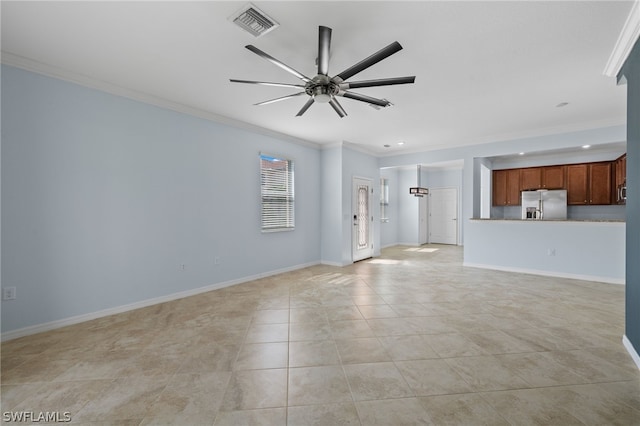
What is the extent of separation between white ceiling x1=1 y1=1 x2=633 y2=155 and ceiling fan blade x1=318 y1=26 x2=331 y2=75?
32cm

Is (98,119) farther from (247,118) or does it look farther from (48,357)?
(48,357)

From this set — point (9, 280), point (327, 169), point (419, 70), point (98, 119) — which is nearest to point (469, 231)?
point (327, 169)

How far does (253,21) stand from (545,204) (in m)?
7.41

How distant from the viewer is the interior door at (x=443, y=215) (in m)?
9.71

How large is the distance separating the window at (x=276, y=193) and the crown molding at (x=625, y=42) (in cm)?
467

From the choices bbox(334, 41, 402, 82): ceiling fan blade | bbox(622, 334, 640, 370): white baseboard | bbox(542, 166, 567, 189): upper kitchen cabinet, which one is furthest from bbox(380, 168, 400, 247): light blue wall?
bbox(334, 41, 402, 82): ceiling fan blade

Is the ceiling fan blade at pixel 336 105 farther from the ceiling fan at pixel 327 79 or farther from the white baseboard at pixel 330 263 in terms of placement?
the white baseboard at pixel 330 263

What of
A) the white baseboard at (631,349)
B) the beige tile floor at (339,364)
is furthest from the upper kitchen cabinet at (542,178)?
the white baseboard at (631,349)

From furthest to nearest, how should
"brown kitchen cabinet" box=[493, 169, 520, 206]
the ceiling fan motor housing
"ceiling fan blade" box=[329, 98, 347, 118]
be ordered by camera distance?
"brown kitchen cabinet" box=[493, 169, 520, 206] → "ceiling fan blade" box=[329, 98, 347, 118] → the ceiling fan motor housing

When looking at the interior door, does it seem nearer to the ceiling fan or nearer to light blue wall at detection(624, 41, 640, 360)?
light blue wall at detection(624, 41, 640, 360)

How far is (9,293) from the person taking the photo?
272cm

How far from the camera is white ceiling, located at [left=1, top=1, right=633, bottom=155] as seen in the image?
83.1 inches

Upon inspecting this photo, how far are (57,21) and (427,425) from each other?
4014 millimetres

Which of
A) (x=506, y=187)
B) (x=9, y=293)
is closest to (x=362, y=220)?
(x=506, y=187)
